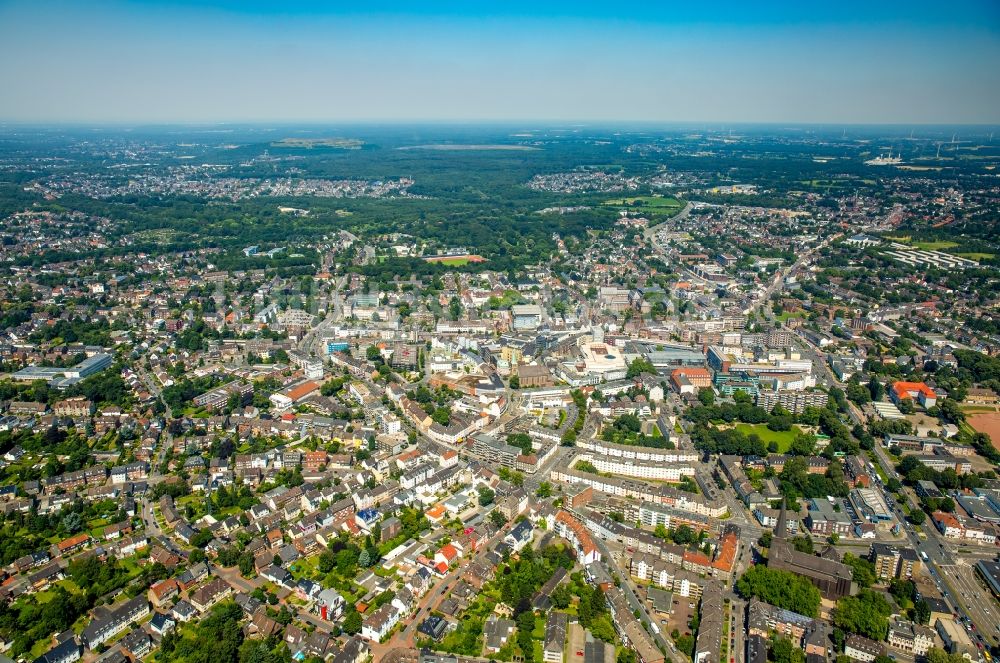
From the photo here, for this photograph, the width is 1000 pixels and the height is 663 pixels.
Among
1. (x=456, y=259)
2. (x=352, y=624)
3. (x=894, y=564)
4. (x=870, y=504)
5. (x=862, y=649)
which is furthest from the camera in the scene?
(x=456, y=259)

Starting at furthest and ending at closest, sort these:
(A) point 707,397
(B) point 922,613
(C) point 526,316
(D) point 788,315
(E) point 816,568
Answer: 1. (D) point 788,315
2. (C) point 526,316
3. (A) point 707,397
4. (E) point 816,568
5. (B) point 922,613

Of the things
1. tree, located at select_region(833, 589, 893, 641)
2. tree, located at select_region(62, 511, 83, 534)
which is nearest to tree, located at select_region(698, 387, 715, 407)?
tree, located at select_region(833, 589, 893, 641)

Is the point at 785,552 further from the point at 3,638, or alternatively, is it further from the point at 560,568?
the point at 3,638

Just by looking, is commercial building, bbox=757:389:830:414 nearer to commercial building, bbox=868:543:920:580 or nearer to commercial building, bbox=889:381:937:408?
commercial building, bbox=889:381:937:408

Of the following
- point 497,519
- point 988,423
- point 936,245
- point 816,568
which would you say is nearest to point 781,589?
point 816,568

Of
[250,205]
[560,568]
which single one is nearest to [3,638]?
[560,568]

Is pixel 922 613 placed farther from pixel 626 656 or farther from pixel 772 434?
pixel 772 434

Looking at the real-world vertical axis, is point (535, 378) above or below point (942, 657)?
above
